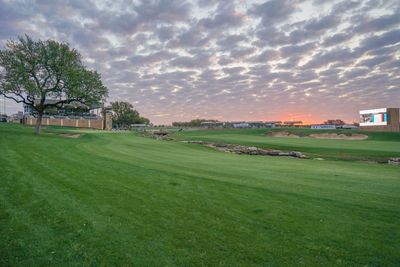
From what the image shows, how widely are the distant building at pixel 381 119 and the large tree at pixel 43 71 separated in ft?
240

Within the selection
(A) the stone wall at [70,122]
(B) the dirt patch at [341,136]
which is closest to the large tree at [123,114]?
(A) the stone wall at [70,122]

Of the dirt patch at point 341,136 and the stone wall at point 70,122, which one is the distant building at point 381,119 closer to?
the dirt patch at point 341,136

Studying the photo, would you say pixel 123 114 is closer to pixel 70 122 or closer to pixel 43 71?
pixel 70 122

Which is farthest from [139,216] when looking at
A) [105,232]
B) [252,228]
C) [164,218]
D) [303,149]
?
[303,149]

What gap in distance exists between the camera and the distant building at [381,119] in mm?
69875

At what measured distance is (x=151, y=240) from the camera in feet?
19.2

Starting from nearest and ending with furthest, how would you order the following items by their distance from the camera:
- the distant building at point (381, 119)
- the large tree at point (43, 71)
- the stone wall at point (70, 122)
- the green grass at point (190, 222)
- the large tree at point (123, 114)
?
the green grass at point (190, 222) → the large tree at point (43, 71) → the distant building at point (381, 119) → the stone wall at point (70, 122) → the large tree at point (123, 114)

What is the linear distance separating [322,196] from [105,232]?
7.70 m

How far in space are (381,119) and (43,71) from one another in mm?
80909

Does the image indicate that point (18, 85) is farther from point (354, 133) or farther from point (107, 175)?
point (354, 133)

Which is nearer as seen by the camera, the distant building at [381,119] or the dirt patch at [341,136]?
the dirt patch at [341,136]

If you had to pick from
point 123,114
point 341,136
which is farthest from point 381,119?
point 123,114

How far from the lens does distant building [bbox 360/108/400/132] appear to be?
69.9m

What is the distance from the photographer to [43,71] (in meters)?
42.3
